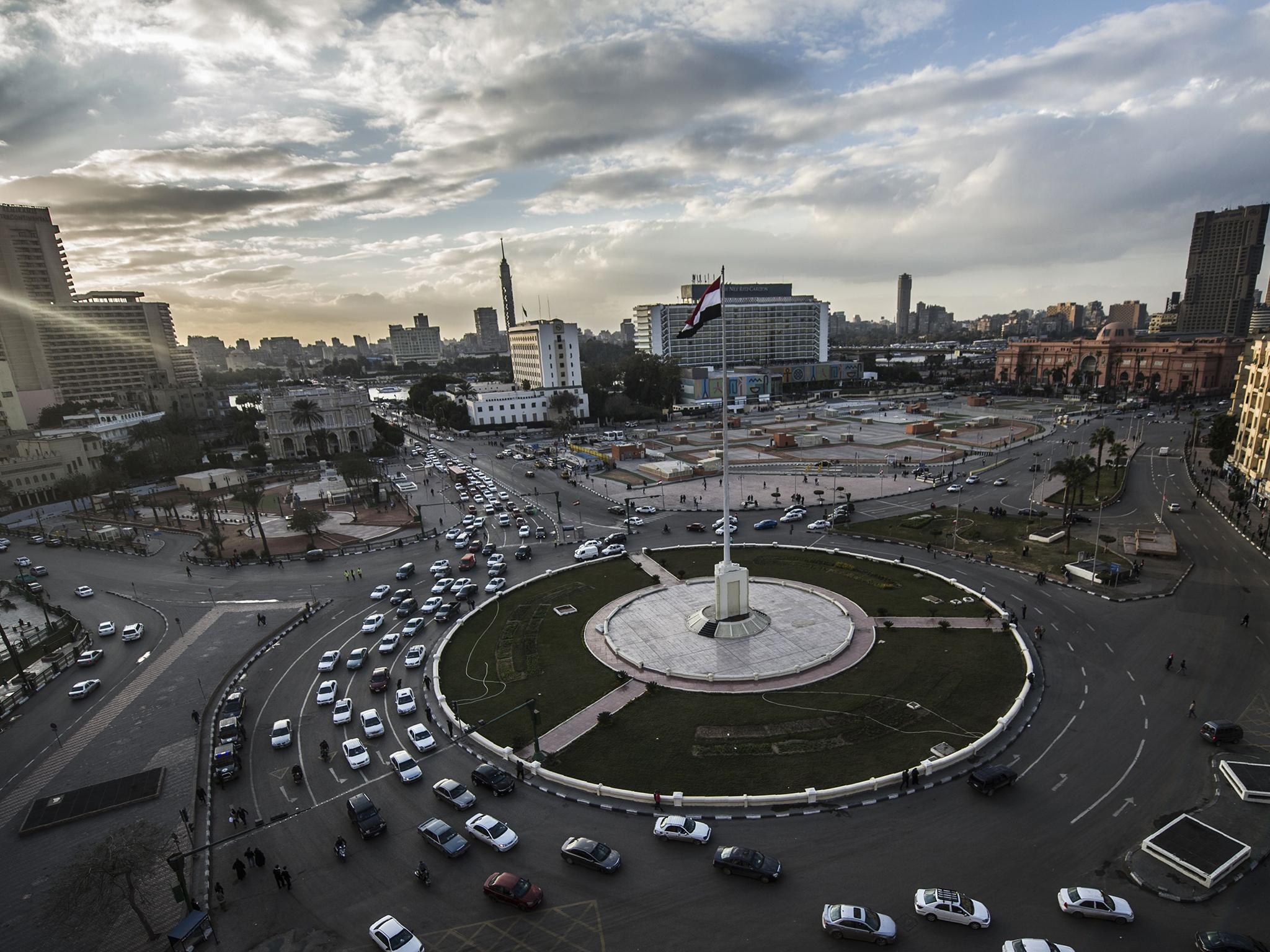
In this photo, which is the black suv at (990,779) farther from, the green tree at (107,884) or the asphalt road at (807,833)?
the green tree at (107,884)

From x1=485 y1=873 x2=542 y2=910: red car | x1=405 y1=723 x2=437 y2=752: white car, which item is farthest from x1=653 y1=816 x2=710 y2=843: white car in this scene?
x1=405 y1=723 x2=437 y2=752: white car

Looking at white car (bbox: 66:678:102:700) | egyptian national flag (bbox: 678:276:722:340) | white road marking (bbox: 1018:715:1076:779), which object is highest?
egyptian national flag (bbox: 678:276:722:340)

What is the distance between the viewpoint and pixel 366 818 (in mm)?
24859

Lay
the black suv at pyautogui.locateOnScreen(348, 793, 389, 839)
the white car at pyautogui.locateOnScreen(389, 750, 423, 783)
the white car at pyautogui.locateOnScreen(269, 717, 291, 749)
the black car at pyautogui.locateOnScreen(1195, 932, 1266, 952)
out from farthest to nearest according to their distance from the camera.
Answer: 1. the white car at pyautogui.locateOnScreen(269, 717, 291, 749)
2. the white car at pyautogui.locateOnScreen(389, 750, 423, 783)
3. the black suv at pyautogui.locateOnScreen(348, 793, 389, 839)
4. the black car at pyautogui.locateOnScreen(1195, 932, 1266, 952)

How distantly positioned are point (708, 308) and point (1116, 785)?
28.3 m

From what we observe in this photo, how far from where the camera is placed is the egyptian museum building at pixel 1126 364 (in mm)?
144375

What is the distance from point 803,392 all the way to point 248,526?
16098 cm

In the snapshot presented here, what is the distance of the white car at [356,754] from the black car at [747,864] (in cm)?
1810

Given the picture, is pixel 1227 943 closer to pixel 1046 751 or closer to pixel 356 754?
pixel 1046 751

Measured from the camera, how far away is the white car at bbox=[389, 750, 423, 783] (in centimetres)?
2794

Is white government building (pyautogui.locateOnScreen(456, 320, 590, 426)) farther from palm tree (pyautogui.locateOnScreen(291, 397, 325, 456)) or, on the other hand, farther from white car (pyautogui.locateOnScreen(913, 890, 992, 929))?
white car (pyautogui.locateOnScreen(913, 890, 992, 929))

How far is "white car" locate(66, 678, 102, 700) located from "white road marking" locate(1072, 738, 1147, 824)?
2180 inches

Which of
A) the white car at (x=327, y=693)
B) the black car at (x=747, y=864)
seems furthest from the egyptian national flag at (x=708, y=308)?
the white car at (x=327, y=693)

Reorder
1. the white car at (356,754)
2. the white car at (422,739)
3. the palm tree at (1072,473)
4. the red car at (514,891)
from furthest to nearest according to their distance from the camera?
the palm tree at (1072,473)
the white car at (422,739)
the white car at (356,754)
the red car at (514,891)
